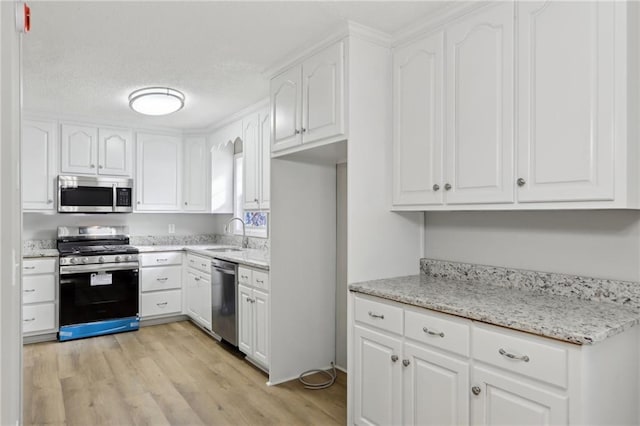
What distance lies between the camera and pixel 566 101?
171cm

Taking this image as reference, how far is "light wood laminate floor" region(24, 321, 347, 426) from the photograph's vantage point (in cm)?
258

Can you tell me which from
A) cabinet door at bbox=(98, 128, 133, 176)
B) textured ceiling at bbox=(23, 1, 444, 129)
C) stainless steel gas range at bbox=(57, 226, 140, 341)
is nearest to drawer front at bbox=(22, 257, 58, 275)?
stainless steel gas range at bbox=(57, 226, 140, 341)

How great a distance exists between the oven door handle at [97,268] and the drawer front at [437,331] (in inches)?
136

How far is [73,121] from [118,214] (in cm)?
116

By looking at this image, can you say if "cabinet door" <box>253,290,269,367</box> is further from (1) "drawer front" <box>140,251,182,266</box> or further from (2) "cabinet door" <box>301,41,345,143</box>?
(1) "drawer front" <box>140,251,182,266</box>

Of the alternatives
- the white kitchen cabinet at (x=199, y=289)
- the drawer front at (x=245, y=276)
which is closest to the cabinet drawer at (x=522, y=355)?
the drawer front at (x=245, y=276)

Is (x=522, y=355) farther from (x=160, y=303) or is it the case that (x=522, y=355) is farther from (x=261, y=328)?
(x=160, y=303)

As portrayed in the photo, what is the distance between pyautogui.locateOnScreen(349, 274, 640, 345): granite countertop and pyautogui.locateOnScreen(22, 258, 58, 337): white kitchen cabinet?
3354 millimetres

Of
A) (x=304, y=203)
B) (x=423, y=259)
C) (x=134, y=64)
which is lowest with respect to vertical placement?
(x=423, y=259)

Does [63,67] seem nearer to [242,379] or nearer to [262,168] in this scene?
[262,168]

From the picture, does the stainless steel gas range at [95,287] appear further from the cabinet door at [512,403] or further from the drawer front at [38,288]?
the cabinet door at [512,403]

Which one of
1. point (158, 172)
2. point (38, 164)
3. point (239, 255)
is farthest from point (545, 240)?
point (38, 164)

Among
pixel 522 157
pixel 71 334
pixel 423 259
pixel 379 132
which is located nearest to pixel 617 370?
pixel 522 157

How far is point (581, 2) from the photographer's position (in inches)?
65.3
